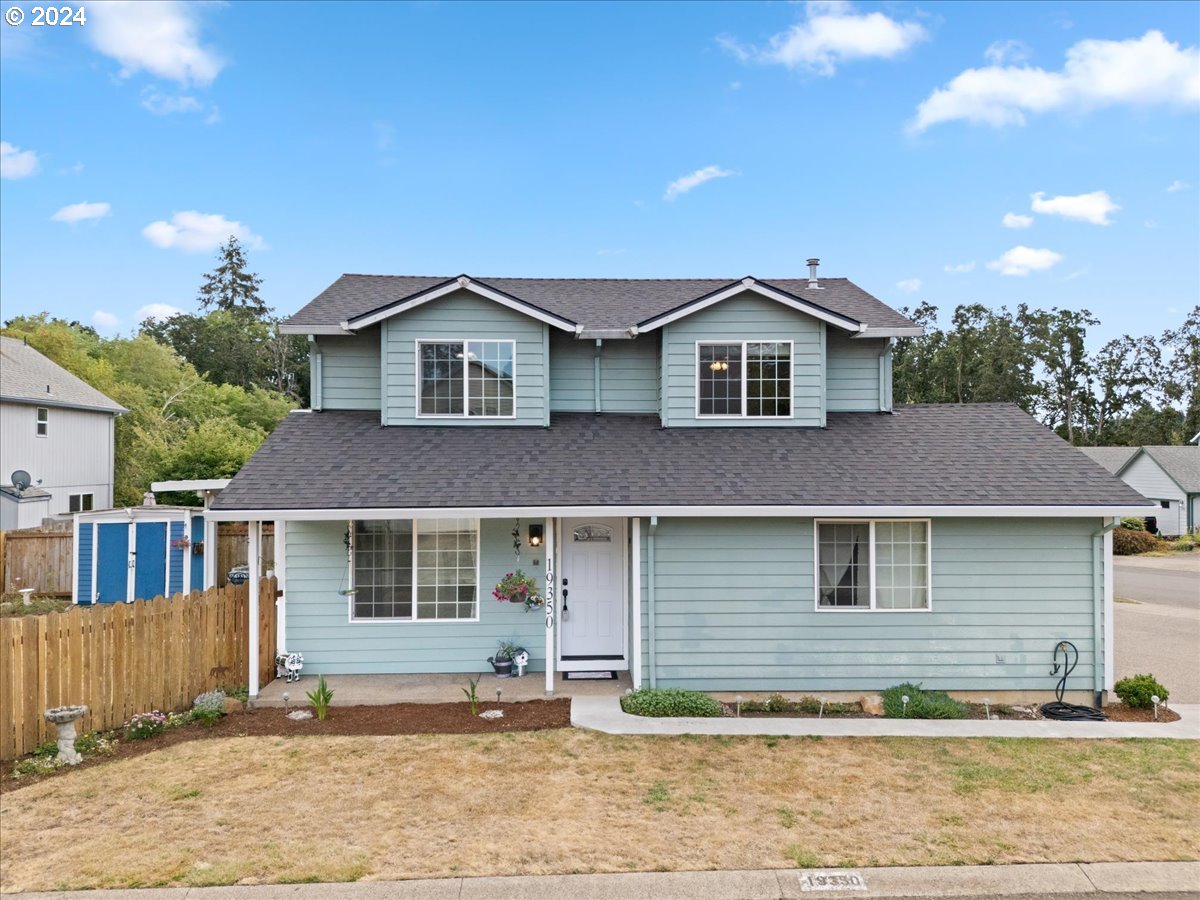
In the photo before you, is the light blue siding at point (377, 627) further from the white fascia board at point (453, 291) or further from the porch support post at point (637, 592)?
the white fascia board at point (453, 291)

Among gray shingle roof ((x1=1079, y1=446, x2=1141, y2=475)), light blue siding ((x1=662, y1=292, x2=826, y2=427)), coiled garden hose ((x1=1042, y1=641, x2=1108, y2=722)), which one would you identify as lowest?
coiled garden hose ((x1=1042, y1=641, x2=1108, y2=722))

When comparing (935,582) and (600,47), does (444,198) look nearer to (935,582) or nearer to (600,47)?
(600,47)

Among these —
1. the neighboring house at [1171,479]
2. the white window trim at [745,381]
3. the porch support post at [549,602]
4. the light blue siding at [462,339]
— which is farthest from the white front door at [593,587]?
the neighboring house at [1171,479]

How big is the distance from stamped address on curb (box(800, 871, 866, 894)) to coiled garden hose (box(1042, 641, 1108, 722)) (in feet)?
17.4

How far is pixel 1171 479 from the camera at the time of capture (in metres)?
33.4

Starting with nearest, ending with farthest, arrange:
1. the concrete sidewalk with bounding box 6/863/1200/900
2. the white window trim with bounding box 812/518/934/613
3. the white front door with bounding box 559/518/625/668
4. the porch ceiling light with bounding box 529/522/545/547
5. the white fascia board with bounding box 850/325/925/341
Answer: the concrete sidewalk with bounding box 6/863/1200/900 → the white window trim with bounding box 812/518/934/613 → the porch ceiling light with bounding box 529/522/545/547 → the white front door with bounding box 559/518/625/668 → the white fascia board with bounding box 850/325/925/341

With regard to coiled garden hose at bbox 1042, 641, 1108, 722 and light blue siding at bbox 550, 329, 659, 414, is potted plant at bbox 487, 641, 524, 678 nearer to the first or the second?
light blue siding at bbox 550, 329, 659, 414

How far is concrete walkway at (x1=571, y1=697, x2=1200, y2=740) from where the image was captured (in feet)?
23.3

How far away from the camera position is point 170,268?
143ft

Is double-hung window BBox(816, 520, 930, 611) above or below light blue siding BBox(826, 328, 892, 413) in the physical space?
below

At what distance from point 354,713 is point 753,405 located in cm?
733

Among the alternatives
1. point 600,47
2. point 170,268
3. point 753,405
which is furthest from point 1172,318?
point 170,268

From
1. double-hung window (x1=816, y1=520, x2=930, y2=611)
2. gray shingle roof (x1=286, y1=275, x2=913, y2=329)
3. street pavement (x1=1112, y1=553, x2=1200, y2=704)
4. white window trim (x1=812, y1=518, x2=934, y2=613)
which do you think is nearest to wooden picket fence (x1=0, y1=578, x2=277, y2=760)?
gray shingle roof (x1=286, y1=275, x2=913, y2=329)

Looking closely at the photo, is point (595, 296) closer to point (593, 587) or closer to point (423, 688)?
point (593, 587)
